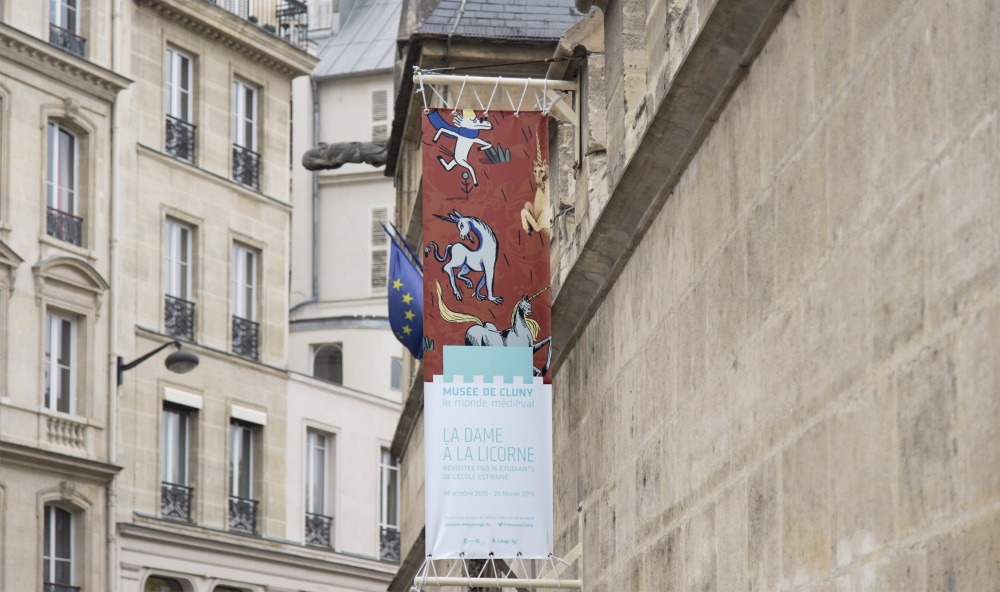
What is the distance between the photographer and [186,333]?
35188mm

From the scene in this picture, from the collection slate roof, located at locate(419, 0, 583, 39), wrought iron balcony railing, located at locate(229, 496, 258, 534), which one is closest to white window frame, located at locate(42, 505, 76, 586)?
wrought iron balcony railing, located at locate(229, 496, 258, 534)

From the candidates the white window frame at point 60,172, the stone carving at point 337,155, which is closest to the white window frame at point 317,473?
the white window frame at point 60,172

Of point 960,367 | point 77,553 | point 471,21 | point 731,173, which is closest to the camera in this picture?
point 960,367

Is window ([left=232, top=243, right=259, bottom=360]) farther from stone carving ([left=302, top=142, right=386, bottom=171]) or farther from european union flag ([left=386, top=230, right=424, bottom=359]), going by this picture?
european union flag ([left=386, top=230, right=424, bottom=359])

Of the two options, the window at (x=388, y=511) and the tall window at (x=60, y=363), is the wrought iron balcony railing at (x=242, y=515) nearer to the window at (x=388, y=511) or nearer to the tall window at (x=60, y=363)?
the window at (x=388, y=511)

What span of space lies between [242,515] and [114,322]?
16.0 feet

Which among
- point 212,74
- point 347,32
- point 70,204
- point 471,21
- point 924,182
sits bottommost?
point 924,182

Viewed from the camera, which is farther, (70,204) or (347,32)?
(347,32)

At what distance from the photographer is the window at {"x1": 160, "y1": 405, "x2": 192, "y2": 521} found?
3409 cm

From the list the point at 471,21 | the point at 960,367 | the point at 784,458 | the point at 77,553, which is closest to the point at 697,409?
the point at 784,458

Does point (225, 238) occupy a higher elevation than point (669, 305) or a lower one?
higher

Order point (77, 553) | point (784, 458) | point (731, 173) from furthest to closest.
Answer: point (77, 553) < point (731, 173) < point (784, 458)

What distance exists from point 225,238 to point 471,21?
1999 centimetres

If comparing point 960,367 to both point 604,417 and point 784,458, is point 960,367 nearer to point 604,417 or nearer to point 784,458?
point 784,458
